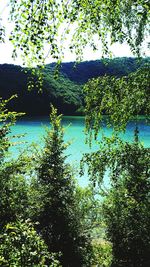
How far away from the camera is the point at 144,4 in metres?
5.38

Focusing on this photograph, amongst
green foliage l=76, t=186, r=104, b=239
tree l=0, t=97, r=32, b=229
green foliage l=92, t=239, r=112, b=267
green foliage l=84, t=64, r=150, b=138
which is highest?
green foliage l=84, t=64, r=150, b=138

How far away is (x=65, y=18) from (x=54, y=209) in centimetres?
1563

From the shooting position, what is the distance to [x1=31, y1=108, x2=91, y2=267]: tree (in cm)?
1917

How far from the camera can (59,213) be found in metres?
19.5

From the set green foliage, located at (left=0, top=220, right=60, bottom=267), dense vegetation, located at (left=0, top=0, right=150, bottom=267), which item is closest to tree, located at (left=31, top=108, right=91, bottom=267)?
dense vegetation, located at (left=0, top=0, right=150, bottom=267)

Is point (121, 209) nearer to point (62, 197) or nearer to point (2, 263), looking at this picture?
point (62, 197)

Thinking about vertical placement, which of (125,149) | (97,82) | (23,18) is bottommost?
(125,149)

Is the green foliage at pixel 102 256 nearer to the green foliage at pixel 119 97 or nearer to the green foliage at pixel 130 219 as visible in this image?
the green foliage at pixel 130 219

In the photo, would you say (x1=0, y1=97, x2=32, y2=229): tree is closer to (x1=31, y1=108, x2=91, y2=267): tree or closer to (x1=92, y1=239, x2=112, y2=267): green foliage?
(x1=31, y1=108, x2=91, y2=267): tree

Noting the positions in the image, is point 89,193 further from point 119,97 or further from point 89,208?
point 119,97

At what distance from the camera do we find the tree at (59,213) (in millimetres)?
19172

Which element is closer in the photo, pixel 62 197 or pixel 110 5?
pixel 110 5

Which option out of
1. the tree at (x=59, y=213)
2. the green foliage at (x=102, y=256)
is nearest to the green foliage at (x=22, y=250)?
the tree at (x=59, y=213)

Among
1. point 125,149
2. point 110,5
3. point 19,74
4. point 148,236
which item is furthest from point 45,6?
point 19,74
